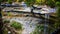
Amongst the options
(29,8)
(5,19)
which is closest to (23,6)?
(29,8)

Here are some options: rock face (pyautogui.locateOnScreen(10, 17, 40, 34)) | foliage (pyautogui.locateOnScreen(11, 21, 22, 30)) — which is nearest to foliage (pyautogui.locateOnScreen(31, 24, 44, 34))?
rock face (pyautogui.locateOnScreen(10, 17, 40, 34))

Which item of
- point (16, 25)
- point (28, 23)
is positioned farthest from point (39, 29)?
point (16, 25)

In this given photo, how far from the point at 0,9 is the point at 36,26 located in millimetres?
528

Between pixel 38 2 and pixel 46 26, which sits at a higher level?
pixel 38 2

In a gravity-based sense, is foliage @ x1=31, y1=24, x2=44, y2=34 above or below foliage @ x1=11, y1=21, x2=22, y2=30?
below

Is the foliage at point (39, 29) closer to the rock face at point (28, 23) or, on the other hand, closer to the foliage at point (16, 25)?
the rock face at point (28, 23)

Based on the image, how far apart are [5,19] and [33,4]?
1.37ft

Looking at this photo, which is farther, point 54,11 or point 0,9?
point 0,9

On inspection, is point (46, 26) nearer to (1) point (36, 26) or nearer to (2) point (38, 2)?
(1) point (36, 26)

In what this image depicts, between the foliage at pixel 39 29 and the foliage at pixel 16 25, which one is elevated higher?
the foliage at pixel 16 25

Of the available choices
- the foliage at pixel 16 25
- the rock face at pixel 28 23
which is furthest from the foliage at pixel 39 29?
the foliage at pixel 16 25

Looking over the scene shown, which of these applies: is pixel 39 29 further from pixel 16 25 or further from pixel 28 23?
pixel 16 25

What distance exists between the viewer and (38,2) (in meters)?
2.39

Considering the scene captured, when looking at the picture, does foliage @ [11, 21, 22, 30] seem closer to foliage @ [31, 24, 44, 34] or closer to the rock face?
the rock face
